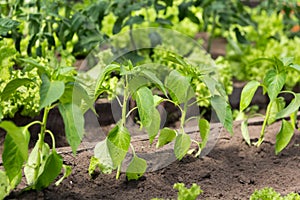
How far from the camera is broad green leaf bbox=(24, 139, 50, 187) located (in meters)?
2.48

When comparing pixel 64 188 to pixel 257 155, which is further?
pixel 257 155

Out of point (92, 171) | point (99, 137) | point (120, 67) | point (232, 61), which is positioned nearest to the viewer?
point (120, 67)

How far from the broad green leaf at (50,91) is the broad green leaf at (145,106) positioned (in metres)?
0.34

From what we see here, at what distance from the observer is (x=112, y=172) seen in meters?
2.82

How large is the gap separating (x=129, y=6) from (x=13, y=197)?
1.82 metres

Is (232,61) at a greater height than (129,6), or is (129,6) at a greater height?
(129,6)

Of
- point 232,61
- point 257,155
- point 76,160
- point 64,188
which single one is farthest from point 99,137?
point 232,61

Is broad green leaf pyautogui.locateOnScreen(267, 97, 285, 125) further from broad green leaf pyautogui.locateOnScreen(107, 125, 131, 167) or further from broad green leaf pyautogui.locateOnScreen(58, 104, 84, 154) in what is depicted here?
broad green leaf pyautogui.locateOnScreen(58, 104, 84, 154)

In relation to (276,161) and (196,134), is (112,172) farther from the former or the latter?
(276,161)

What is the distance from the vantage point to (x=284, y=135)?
9.82 ft

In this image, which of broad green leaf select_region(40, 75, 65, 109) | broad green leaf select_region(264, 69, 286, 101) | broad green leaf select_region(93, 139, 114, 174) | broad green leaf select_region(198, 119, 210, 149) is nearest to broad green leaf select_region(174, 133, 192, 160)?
broad green leaf select_region(198, 119, 210, 149)

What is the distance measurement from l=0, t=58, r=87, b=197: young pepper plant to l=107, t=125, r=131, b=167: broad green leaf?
0.20m

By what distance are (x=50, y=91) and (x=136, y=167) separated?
638 mm

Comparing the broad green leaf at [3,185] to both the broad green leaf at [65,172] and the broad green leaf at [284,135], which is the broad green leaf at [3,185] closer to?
the broad green leaf at [65,172]
